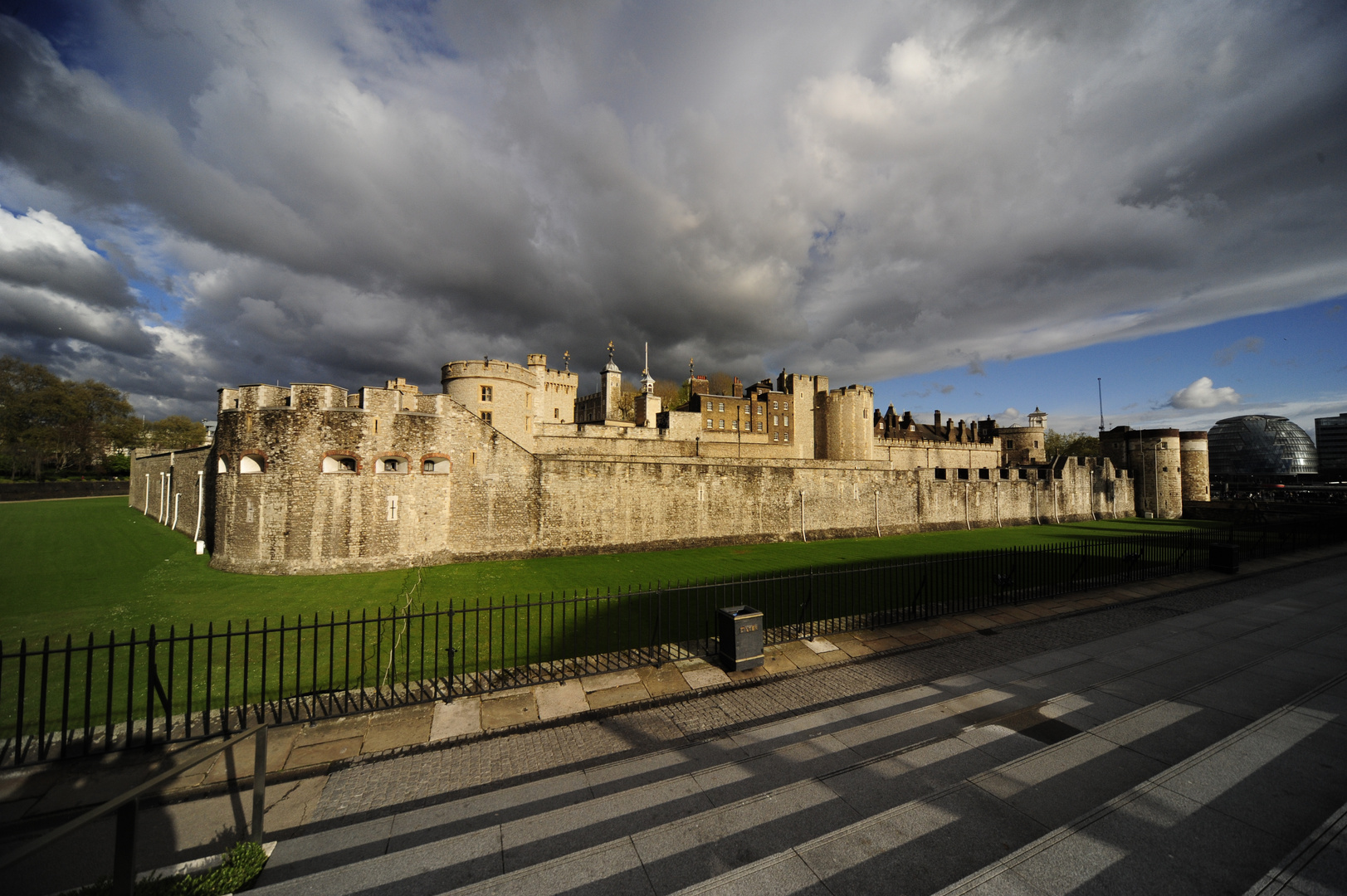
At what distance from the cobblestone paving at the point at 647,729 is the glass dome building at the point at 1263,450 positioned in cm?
16463

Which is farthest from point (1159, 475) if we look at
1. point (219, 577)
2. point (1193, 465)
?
point (219, 577)

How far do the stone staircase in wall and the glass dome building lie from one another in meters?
167

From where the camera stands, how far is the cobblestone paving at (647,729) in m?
5.68

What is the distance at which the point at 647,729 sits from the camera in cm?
699

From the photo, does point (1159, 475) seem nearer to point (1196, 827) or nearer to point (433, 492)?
point (1196, 827)

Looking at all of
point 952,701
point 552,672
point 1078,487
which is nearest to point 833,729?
point 952,701

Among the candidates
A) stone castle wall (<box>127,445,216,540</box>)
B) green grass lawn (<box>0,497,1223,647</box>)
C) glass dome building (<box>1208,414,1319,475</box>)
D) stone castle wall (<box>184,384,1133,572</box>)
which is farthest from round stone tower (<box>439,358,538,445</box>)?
glass dome building (<box>1208,414,1319,475</box>)

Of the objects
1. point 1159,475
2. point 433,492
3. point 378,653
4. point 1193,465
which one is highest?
point 1193,465

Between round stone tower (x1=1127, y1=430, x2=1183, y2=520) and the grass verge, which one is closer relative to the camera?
the grass verge

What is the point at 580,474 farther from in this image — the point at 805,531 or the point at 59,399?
the point at 59,399

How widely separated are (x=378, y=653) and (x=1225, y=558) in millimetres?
23729

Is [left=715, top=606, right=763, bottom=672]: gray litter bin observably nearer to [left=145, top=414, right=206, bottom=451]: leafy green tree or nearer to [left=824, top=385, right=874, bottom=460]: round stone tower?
[left=824, top=385, right=874, bottom=460]: round stone tower

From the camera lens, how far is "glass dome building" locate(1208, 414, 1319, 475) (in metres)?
119

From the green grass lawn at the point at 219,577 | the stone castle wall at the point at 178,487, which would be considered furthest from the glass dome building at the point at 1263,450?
the stone castle wall at the point at 178,487
